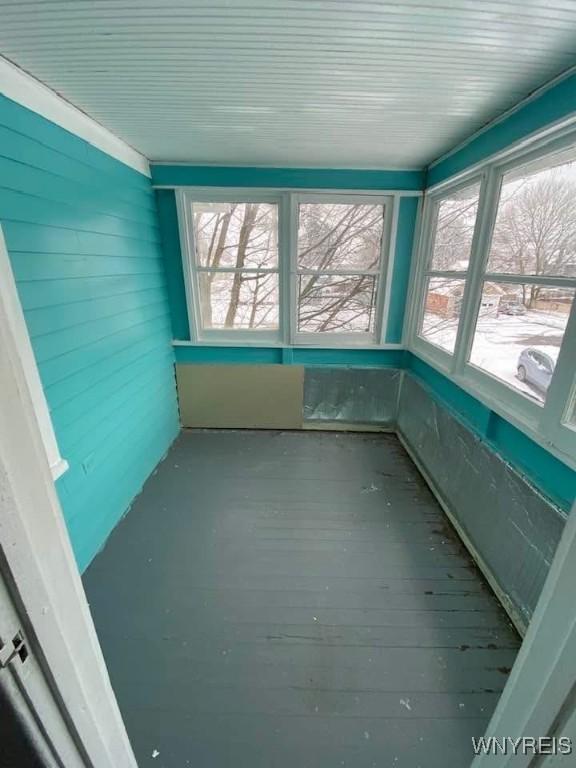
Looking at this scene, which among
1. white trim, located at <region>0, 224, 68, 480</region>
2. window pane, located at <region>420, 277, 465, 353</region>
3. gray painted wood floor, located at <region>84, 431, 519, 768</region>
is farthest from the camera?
window pane, located at <region>420, 277, 465, 353</region>

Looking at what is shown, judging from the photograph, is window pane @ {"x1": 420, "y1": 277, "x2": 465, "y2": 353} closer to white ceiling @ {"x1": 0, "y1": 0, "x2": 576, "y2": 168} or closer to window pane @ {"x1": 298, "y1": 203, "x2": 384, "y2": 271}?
window pane @ {"x1": 298, "y1": 203, "x2": 384, "y2": 271}

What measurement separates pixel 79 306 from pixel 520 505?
2433mm

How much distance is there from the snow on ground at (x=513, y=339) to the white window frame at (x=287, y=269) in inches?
33.5

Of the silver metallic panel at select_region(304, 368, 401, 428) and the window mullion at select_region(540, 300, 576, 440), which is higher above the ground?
the window mullion at select_region(540, 300, 576, 440)

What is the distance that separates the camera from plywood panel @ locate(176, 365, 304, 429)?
304cm

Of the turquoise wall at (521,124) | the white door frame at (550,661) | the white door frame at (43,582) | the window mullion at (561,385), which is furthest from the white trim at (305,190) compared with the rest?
the white door frame at (550,661)

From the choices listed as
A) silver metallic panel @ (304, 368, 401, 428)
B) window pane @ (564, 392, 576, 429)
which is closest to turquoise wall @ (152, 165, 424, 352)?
silver metallic panel @ (304, 368, 401, 428)

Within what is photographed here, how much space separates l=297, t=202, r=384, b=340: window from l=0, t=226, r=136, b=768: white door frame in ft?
8.37

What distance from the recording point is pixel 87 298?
174 cm

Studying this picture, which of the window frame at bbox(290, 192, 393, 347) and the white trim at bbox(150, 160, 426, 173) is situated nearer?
the white trim at bbox(150, 160, 426, 173)

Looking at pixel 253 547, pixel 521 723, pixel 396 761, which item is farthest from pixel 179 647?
pixel 521 723

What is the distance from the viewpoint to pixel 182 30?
3.54 ft

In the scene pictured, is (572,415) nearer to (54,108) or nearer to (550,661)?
(550,661)

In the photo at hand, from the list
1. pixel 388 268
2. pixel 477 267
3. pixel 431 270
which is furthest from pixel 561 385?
pixel 388 268
